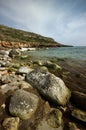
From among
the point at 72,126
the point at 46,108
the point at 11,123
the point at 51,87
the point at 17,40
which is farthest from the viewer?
the point at 17,40

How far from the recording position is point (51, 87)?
4680mm

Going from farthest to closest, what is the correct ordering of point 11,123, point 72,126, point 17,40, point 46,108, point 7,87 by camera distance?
point 17,40 < point 7,87 < point 46,108 < point 72,126 < point 11,123

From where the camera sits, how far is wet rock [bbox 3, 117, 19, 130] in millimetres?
3391

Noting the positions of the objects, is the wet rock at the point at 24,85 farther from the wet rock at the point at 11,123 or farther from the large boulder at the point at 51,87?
the wet rock at the point at 11,123

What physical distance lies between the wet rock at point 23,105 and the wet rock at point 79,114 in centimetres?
121

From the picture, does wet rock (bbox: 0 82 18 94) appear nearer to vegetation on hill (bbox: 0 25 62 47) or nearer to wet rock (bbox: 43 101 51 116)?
wet rock (bbox: 43 101 51 116)

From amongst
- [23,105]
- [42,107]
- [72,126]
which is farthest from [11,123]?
[72,126]

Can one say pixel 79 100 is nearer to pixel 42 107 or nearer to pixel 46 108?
pixel 46 108

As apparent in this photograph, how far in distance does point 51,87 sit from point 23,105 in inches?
48.7

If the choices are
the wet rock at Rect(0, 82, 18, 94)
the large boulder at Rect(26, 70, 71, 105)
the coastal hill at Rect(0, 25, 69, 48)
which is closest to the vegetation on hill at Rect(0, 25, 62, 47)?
the coastal hill at Rect(0, 25, 69, 48)

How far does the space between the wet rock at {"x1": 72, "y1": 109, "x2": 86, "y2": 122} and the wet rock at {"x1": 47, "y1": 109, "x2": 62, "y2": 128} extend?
17.3 inches

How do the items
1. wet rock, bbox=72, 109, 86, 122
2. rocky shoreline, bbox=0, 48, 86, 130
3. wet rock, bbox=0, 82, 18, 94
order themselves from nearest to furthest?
rocky shoreline, bbox=0, 48, 86, 130 < wet rock, bbox=72, 109, 86, 122 < wet rock, bbox=0, 82, 18, 94

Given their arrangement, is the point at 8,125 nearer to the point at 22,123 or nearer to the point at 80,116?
the point at 22,123

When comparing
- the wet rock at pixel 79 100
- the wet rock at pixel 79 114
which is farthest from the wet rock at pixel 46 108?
the wet rock at pixel 79 100
